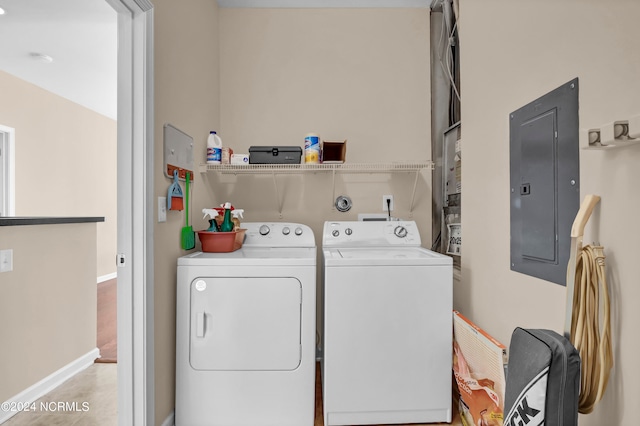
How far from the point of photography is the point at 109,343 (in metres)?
2.76

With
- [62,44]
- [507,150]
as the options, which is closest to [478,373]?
[507,150]

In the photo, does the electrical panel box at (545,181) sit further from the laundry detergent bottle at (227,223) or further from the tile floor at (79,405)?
the tile floor at (79,405)

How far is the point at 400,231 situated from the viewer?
7.22 ft

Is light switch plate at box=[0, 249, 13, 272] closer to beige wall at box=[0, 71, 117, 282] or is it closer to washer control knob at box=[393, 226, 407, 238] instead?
washer control knob at box=[393, 226, 407, 238]

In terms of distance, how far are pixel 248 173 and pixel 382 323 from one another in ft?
4.48

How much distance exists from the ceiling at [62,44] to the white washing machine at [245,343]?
165cm

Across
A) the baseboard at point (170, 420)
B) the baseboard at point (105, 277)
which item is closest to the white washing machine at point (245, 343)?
the baseboard at point (170, 420)

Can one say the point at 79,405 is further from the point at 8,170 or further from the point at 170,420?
the point at 8,170

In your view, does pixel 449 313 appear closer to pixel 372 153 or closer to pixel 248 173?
pixel 372 153

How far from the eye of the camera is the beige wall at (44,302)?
181cm

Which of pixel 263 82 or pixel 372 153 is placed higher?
pixel 263 82

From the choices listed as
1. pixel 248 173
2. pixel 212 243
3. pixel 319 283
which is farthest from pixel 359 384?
pixel 248 173

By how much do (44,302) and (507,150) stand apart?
2.69 metres

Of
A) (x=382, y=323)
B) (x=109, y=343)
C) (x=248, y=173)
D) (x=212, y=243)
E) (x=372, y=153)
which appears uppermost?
(x=372, y=153)
